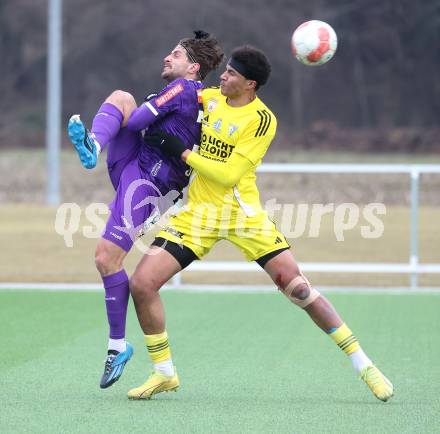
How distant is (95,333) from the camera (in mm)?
9430

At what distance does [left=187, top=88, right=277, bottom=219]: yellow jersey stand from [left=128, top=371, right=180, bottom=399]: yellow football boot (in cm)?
101

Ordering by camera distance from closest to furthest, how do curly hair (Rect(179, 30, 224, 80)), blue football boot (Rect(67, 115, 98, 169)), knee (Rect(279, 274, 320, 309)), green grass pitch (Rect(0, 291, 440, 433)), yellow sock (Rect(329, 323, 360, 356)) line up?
green grass pitch (Rect(0, 291, 440, 433)) < blue football boot (Rect(67, 115, 98, 169)) < knee (Rect(279, 274, 320, 309)) < yellow sock (Rect(329, 323, 360, 356)) < curly hair (Rect(179, 30, 224, 80))

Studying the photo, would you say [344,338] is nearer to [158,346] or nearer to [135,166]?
[158,346]

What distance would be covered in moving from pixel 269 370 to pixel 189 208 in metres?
1.57

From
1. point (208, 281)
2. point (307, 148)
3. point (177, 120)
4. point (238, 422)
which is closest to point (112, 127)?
point (177, 120)

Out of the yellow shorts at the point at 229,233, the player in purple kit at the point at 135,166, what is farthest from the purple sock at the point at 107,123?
the yellow shorts at the point at 229,233

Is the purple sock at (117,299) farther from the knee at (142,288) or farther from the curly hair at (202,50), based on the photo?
the curly hair at (202,50)

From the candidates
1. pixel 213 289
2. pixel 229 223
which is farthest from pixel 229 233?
pixel 213 289

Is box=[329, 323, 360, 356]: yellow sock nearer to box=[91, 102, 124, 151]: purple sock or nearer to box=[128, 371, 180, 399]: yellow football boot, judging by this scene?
box=[128, 371, 180, 399]: yellow football boot

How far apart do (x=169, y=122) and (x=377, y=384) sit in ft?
6.49

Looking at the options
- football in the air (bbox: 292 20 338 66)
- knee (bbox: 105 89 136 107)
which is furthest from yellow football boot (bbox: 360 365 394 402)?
knee (bbox: 105 89 136 107)

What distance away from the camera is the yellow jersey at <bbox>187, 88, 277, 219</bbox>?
659cm

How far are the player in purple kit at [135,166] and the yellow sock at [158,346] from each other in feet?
0.55

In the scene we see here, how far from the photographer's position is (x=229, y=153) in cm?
671
